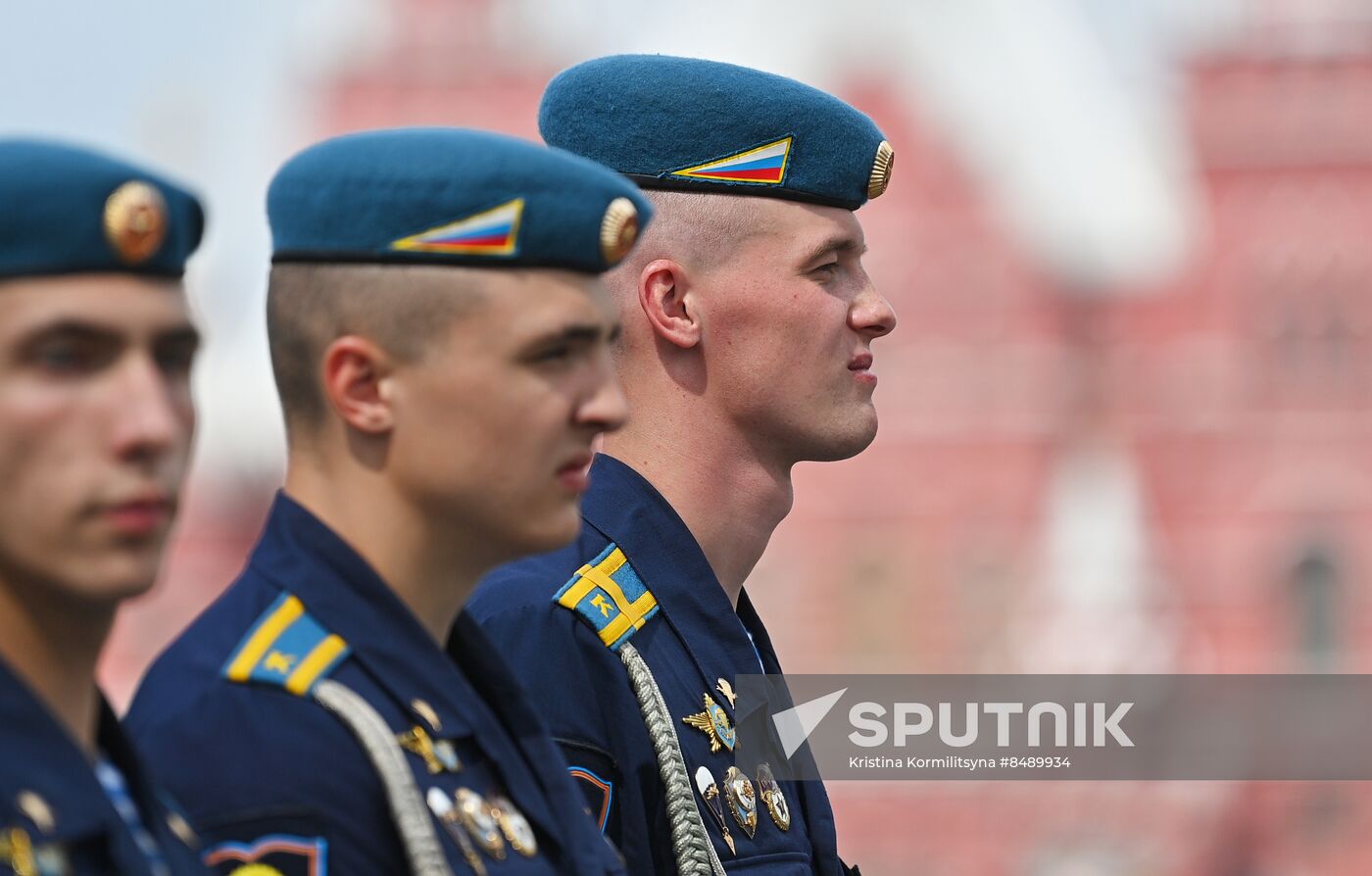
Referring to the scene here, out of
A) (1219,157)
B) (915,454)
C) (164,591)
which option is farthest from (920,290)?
(164,591)

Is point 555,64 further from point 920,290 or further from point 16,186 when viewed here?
point 16,186

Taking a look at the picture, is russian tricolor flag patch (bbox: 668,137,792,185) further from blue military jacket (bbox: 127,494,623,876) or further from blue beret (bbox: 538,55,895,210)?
blue military jacket (bbox: 127,494,623,876)

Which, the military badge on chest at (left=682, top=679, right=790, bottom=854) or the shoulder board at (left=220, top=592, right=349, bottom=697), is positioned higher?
the shoulder board at (left=220, top=592, right=349, bottom=697)

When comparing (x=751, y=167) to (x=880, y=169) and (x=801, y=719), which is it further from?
(x=801, y=719)

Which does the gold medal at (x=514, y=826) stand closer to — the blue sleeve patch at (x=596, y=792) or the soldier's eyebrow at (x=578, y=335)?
the soldier's eyebrow at (x=578, y=335)

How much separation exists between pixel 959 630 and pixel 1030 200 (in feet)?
20.8

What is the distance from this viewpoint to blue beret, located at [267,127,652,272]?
2.84 meters

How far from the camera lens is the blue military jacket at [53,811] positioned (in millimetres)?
2244

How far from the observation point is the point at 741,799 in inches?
151

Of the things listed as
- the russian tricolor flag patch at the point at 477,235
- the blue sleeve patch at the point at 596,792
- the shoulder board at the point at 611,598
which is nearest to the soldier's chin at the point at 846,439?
the shoulder board at the point at 611,598

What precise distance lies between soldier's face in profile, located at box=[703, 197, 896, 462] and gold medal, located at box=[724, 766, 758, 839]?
0.53 metres

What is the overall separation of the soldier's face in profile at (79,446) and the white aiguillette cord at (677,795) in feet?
4.56

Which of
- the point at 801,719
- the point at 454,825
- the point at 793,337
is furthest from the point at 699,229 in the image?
the point at 454,825

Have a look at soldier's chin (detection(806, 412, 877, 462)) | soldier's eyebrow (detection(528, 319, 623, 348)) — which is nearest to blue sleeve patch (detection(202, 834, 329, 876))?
soldier's eyebrow (detection(528, 319, 623, 348))
